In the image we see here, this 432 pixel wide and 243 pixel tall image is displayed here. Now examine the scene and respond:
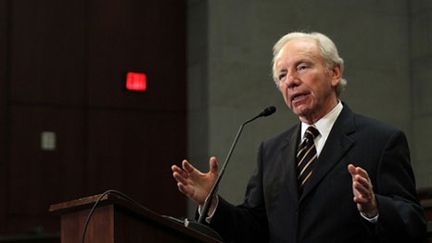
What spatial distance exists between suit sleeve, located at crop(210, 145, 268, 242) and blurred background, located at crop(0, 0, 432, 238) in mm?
2918

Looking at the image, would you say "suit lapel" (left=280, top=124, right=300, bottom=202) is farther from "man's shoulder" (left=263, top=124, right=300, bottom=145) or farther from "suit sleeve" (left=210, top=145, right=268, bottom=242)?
"suit sleeve" (left=210, top=145, right=268, bottom=242)

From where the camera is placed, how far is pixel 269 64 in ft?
22.7

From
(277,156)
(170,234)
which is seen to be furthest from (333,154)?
(170,234)

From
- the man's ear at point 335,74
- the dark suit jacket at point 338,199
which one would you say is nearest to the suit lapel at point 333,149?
the dark suit jacket at point 338,199

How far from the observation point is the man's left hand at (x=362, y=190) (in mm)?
2719

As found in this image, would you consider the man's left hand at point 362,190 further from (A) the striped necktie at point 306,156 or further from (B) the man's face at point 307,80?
(B) the man's face at point 307,80

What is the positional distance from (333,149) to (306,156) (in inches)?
5.7

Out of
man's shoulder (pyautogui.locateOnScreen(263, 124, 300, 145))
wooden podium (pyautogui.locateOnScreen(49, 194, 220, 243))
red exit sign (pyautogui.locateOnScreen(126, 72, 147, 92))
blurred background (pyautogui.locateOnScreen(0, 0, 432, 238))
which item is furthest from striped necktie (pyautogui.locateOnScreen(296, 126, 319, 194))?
red exit sign (pyautogui.locateOnScreen(126, 72, 147, 92))

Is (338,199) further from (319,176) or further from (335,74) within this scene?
(335,74)

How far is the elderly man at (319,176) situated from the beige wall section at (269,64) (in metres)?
3.15

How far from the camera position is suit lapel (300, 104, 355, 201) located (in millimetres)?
3188

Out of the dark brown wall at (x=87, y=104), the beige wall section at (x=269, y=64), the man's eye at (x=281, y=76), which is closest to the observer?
the man's eye at (x=281, y=76)

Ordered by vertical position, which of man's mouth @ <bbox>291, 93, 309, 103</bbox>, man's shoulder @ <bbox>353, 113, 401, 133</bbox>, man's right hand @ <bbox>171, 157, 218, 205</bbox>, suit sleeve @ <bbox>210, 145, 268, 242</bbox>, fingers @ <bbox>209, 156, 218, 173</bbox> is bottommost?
suit sleeve @ <bbox>210, 145, 268, 242</bbox>

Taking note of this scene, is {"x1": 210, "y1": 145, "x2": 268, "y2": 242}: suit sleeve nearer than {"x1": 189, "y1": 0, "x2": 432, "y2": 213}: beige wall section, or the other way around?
{"x1": 210, "y1": 145, "x2": 268, "y2": 242}: suit sleeve
